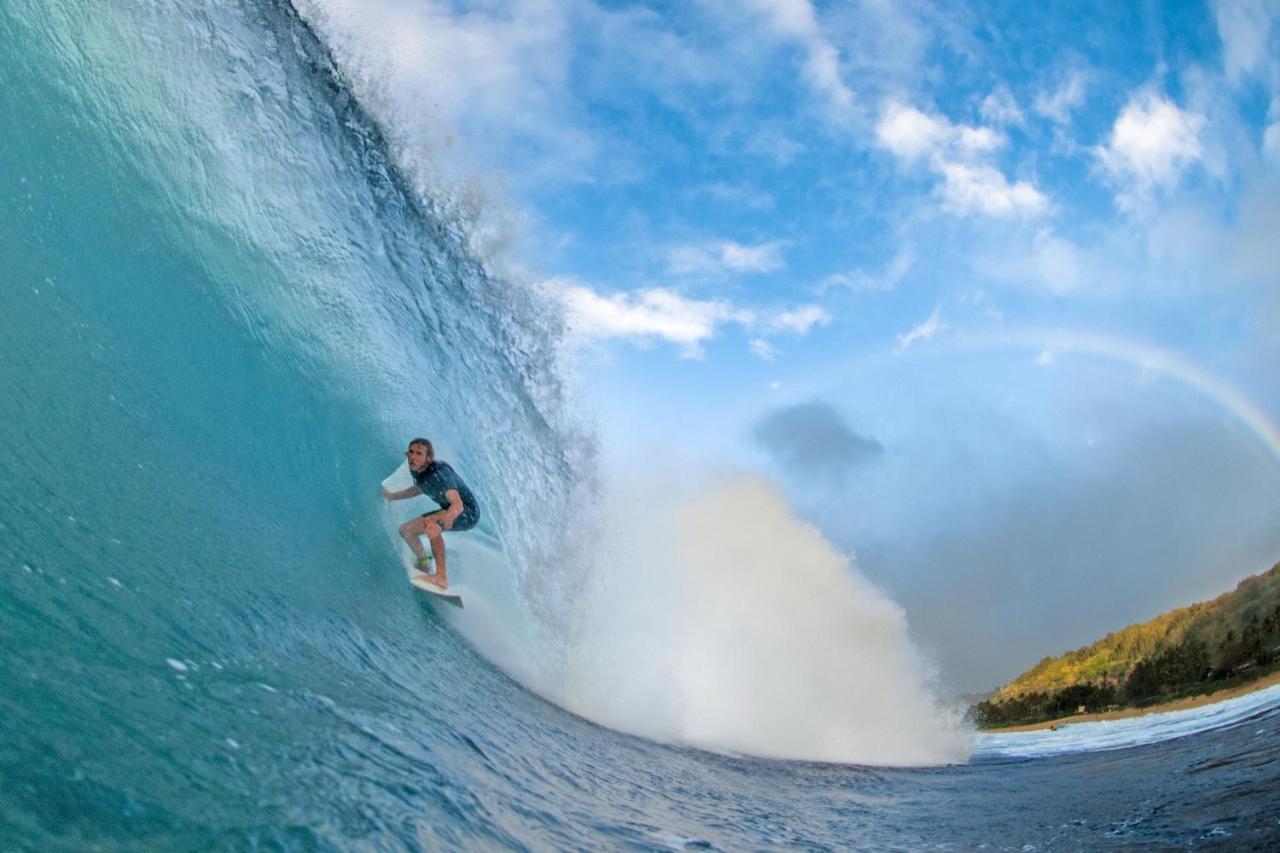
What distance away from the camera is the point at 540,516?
14.3 meters

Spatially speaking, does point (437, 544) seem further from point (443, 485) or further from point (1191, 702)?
point (1191, 702)

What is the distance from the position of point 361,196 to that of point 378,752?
49.2 feet

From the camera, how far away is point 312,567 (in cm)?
679

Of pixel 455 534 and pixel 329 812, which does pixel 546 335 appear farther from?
pixel 329 812

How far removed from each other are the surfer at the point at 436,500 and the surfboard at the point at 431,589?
6cm

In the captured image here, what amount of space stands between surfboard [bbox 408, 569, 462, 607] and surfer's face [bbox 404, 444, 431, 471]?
124cm

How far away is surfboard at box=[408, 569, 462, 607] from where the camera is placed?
8.59 metres

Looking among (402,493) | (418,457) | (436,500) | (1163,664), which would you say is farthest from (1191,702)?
(418,457)

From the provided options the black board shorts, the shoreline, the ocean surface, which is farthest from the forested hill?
the black board shorts

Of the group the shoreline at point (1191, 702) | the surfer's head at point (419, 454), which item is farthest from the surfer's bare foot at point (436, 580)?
the shoreline at point (1191, 702)

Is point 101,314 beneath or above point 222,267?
beneath

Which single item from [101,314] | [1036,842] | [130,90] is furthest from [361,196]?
[1036,842]

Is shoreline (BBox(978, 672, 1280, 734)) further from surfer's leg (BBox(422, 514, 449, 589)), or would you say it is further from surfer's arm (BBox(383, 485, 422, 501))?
surfer's arm (BBox(383, 485, 422, 501))

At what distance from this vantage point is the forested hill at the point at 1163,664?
27.6 metres
